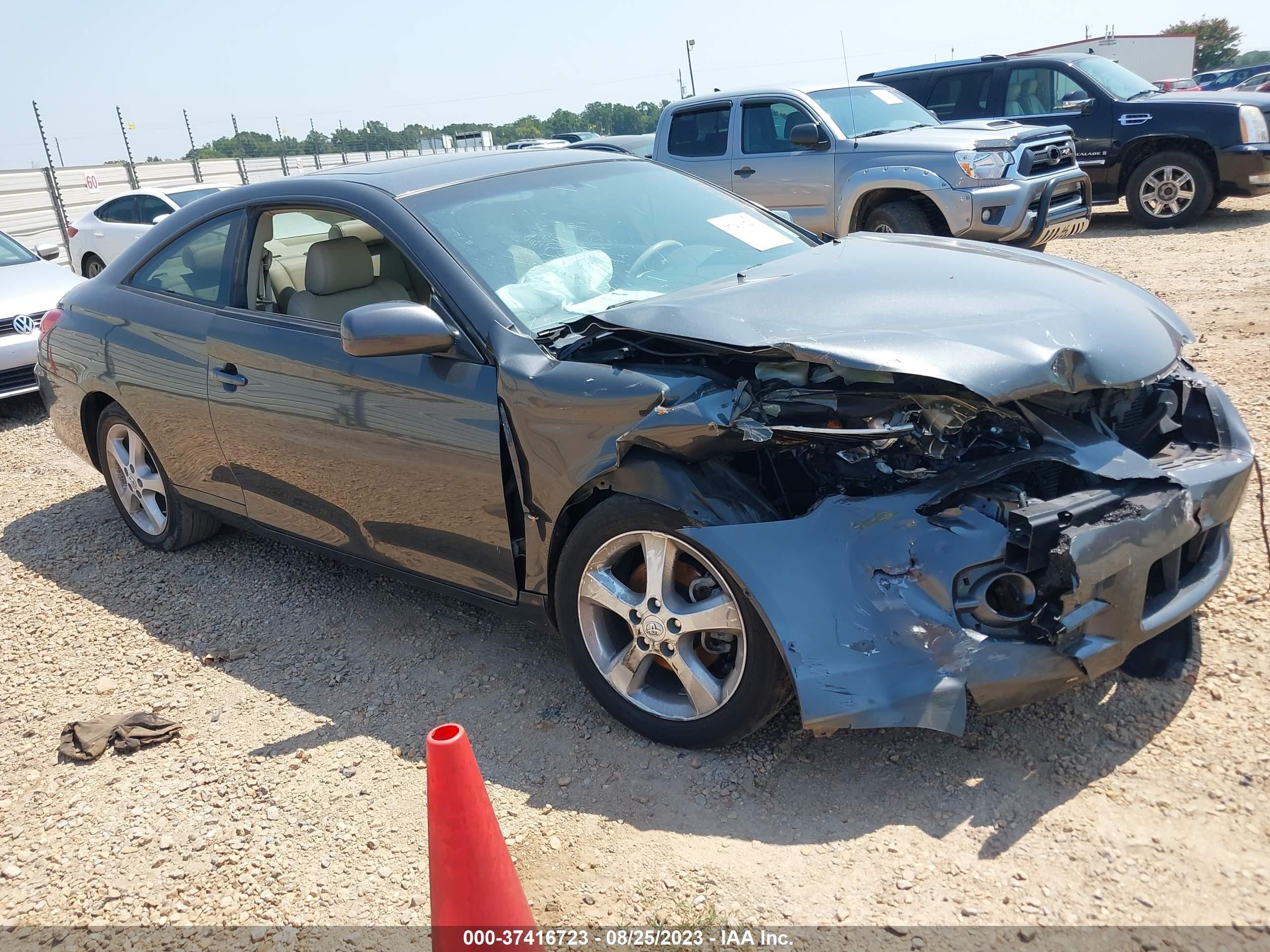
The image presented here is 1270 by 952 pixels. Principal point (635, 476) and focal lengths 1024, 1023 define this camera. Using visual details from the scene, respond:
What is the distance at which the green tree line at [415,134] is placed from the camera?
1436 inches

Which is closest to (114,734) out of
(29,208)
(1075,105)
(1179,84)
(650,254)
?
(650,254)

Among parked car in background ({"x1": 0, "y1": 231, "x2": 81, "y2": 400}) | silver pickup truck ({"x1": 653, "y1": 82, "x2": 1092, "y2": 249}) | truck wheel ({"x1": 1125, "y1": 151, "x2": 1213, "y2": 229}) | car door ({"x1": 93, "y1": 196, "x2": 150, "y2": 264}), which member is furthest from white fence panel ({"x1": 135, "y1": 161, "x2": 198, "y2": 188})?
truck wheel ({"x1": 1125, "y1": 151, "x2": 1213, "y2": 229})

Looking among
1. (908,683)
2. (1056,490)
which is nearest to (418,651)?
(908,683)

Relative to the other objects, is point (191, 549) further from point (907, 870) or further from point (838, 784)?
point (907, 870)

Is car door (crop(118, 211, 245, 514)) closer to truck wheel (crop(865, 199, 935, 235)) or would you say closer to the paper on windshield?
the paper on windshield

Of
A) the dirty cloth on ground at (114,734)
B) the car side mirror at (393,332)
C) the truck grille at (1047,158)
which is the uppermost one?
the car side mirror at (393,332)

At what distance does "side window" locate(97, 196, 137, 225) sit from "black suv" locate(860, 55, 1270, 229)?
10817 mm

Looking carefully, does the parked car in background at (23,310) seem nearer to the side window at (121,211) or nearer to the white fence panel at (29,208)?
the side window at (121,211)

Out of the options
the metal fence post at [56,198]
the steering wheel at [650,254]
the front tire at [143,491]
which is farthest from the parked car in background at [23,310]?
the metal fence post at [56,198]

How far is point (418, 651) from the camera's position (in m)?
3.90

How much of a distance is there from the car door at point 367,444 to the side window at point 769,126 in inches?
274

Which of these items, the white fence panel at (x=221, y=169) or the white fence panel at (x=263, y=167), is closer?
the white fence panel at (x=221, y=169)

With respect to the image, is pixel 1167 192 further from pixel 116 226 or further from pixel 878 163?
pixel 116 226

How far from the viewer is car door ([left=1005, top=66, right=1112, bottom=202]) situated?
456 inches
